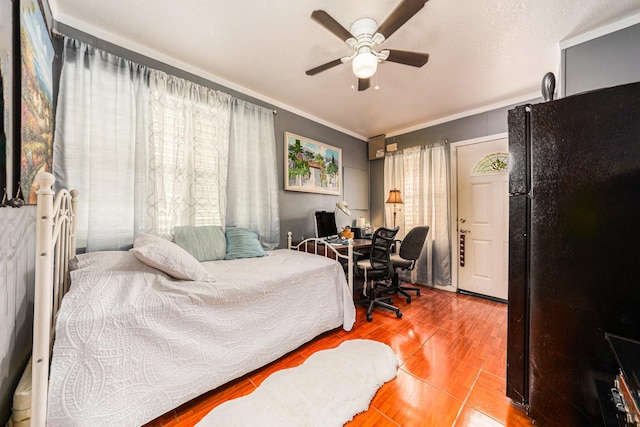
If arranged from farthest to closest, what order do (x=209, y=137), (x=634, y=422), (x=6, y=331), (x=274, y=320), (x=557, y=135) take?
(x=209, y=137) → (x=274, y=320) → (x=557, y=135) → (x=6, y=331) → (x=634, y=422)

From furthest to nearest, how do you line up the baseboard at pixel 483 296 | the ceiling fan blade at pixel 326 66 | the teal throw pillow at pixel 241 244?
the baseboard at pixel 483 296, the teal throw pillow at pixel 241 244, the ceiling fan blade at pixel 326 66

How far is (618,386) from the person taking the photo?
88 cm

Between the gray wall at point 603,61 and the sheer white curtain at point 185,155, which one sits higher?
the gray wall at point 603,61

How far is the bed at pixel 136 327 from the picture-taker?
0.92 meters

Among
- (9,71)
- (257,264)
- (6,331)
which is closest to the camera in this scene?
(6,331)

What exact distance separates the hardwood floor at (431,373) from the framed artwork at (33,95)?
1490 mm

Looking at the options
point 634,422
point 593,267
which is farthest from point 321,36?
point 634,422

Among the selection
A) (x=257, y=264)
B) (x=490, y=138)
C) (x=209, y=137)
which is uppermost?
(x=490, y=138)

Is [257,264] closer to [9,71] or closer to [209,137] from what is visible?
[209,137]

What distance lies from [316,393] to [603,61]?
3.20 metres

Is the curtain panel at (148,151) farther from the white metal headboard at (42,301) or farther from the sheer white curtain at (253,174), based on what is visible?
the white metal headboard at (42,301)

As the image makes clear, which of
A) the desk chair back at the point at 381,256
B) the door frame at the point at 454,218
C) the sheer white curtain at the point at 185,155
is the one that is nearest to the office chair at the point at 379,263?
the desk chair back at the point at 381,256

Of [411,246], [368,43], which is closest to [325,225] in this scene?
[411,246]

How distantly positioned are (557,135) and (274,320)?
2.00m
